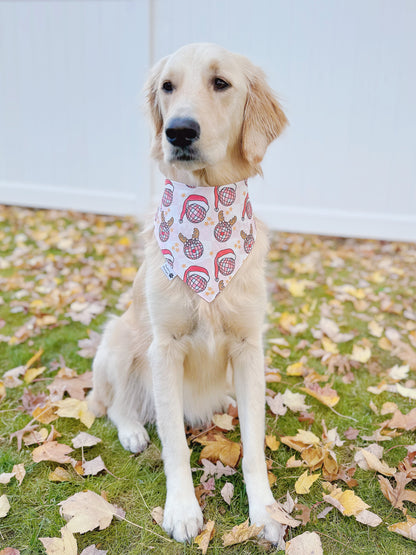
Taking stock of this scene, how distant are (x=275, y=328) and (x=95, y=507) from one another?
6.26 feet

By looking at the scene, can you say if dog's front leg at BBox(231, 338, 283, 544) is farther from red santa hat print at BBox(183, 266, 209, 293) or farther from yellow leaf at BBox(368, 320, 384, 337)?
yellow leaf at BBox(368, 320, 384, 337)

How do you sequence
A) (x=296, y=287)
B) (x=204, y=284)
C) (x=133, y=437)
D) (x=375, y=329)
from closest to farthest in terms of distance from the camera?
(x=204, y=284), (x=133, y=437), (x=375, y=329), (x=296, y=287)

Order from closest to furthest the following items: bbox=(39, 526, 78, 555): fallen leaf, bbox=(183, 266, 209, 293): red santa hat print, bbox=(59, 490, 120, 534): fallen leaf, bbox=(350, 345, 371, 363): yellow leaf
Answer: bbox=(39, 526, 78, 555): fallen leaf < bbox=(59, 490, 120, 534): fallen leaf < bbox=(183, 266, 209, 293): red santa hat print < bbox=(350, 345, 371, 363): yellow leaf

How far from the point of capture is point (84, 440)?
2.11m

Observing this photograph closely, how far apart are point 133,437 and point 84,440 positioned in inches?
8.8

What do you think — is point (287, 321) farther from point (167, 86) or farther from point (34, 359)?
point (167, 86)

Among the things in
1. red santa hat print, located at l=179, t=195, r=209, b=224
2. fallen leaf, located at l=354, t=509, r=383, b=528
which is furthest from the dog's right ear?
fallen leaf, located at l=354, t=509, r=383, b=528

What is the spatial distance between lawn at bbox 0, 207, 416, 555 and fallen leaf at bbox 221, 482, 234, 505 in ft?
0.05

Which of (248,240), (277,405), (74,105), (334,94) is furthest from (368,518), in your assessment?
(74,105)

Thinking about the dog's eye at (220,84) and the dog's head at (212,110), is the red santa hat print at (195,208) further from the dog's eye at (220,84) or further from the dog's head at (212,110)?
the dog's eye at (220,84)

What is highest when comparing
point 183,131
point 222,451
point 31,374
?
point 183,131

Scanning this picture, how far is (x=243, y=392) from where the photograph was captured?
6.25ft

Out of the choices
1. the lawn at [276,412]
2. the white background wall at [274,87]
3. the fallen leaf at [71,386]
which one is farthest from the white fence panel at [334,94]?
the fallen leaf at [71,386]

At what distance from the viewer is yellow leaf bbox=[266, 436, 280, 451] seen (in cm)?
209
